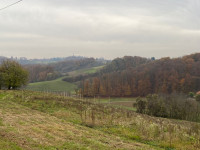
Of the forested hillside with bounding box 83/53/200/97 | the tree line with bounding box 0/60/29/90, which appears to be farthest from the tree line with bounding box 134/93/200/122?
the forested hillside with bounding box 83/53/200/97

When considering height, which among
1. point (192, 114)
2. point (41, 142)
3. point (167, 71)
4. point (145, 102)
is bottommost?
point (192, 114)

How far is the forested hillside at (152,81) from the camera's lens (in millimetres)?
88475

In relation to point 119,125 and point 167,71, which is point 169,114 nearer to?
point 119,125

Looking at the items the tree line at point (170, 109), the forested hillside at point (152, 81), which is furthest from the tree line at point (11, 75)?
the forested hillside at point (152, 81)

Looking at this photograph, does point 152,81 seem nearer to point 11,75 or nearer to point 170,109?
point 170,109

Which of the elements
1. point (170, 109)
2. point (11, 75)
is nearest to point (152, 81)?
point (170, 109)

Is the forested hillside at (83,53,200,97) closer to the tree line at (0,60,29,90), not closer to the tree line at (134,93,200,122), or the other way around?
the tree line at (134,93,200,122)

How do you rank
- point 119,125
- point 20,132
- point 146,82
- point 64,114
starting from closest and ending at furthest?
point 20,132
point 119,125
point 64,114
point 146,82

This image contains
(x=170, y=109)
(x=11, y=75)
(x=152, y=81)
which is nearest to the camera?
(x=11, y=75)

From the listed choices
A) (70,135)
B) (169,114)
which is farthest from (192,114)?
(70,135)

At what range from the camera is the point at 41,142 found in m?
7.50

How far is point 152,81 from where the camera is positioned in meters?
98.4

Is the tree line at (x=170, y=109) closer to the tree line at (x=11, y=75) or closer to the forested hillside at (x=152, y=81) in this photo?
the tree line at (x=11, y=75)

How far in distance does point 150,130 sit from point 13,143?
27.1 feet
